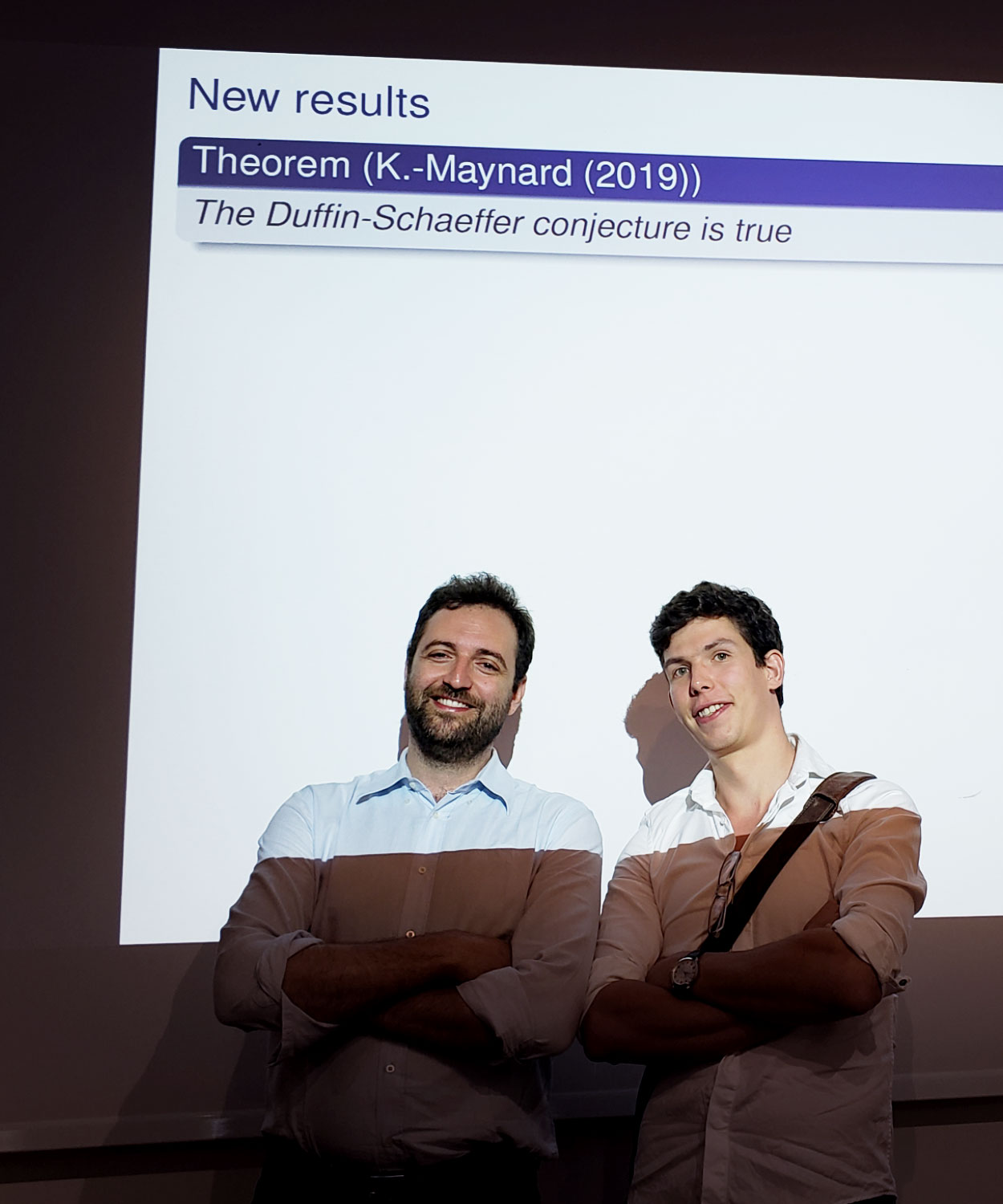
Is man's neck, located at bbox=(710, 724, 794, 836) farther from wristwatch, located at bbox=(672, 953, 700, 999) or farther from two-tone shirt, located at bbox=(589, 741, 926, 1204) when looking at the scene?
wristwatch, located at bbox=(672, 953, 700, 999)

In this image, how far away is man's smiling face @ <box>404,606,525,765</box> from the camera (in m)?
2.43

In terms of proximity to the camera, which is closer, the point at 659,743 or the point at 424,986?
the point at 424,986

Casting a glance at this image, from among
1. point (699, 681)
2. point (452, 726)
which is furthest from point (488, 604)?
point (699, 681)

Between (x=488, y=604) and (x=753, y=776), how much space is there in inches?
28.4

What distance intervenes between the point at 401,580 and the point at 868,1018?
147 cm

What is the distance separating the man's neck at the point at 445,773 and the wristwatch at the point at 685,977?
24.7 inches

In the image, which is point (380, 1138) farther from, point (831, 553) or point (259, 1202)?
point (831, 553)

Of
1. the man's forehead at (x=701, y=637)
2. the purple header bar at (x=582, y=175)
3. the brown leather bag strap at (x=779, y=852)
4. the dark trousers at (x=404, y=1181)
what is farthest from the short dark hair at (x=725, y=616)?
the purple header bar at (x=582, y=175)

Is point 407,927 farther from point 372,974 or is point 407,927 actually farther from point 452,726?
point 452,726

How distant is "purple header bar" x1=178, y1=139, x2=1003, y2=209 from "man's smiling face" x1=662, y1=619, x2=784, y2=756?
1.34 meters

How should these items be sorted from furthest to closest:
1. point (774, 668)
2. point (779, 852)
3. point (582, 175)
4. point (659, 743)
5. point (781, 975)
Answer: point (582, 175)
point (659, 743)
point (774, 668)
point (779, 852)
point (781, 975)

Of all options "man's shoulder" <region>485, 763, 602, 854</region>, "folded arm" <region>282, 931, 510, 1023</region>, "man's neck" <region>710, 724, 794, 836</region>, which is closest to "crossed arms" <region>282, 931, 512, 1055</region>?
"folded arm" <region>282, 931, 510, 1023</region>

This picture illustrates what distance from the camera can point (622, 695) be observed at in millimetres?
2814

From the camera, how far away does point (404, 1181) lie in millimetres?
2123
